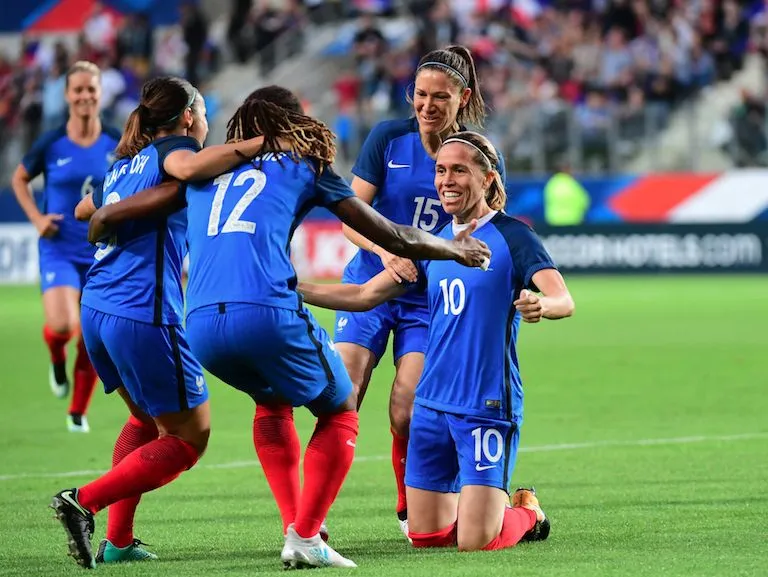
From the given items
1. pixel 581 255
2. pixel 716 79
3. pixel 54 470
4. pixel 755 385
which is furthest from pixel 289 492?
pixel 716 79

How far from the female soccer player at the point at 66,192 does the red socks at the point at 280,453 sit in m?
5.38

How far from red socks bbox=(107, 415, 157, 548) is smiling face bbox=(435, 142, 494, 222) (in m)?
1.65

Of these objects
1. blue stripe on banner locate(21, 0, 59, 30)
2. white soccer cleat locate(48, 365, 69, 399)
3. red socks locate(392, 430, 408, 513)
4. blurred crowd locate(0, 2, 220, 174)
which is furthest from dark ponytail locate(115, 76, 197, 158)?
blue stripe on banner locate(21, 0, 59, 30)

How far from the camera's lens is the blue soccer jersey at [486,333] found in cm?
630

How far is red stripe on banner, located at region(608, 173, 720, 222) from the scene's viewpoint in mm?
26125

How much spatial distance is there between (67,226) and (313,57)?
20.2 meters

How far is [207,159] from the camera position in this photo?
5840mm

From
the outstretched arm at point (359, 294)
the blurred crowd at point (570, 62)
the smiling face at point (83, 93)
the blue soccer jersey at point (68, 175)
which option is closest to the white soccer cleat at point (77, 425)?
the blue soccer jersey at point (68, 175)

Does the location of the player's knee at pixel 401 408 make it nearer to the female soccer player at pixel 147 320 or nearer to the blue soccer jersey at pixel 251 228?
the female soccer player at pixel 147 320

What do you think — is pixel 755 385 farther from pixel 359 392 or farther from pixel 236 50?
pixel 236 50

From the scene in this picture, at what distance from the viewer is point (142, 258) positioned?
623 centimetres

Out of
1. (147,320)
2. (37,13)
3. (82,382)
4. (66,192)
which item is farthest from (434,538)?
(37,13)

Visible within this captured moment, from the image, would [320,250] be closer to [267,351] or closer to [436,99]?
[436,99]

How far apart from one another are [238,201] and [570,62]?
23.1 m
